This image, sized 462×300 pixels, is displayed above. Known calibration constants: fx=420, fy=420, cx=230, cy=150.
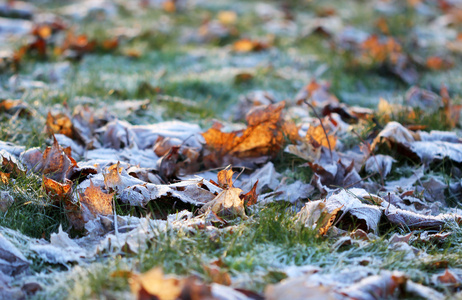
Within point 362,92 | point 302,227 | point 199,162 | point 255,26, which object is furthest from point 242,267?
point 255,26

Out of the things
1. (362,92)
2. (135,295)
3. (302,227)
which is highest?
(135,295)

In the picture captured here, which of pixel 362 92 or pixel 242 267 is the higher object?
pixel 242 267

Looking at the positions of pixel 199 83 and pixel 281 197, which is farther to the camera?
pixel 199 83

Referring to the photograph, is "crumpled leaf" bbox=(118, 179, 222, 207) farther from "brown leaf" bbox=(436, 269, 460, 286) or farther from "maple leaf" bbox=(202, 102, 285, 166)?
"brown leaf" bbox=(436, 269, 460, 286)

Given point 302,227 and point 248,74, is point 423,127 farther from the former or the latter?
point 248,74

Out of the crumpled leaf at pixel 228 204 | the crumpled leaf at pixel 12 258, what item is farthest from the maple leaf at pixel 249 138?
the crumpled leaf at pixel 12 258

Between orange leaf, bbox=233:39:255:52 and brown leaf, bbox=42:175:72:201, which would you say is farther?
orange leaf, bbox=233:39:255:52

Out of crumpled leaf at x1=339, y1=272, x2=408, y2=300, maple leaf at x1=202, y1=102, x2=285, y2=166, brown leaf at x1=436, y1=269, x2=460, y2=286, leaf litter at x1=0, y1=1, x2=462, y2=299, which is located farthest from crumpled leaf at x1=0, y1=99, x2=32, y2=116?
brown leaf at x1=436, y1=269, x2=460, y2=286
